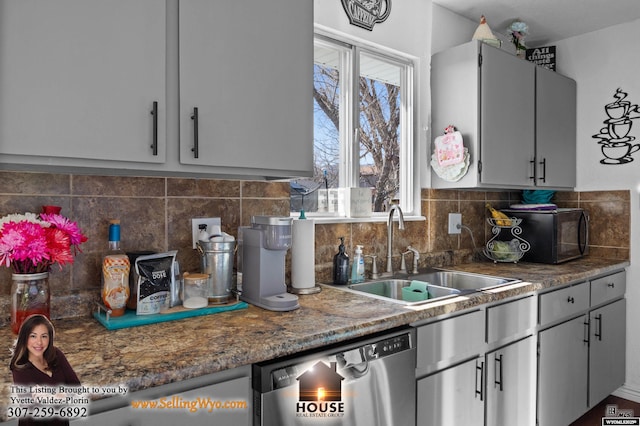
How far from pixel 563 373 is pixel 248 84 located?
229 cm

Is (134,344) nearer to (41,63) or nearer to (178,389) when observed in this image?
(178,389)

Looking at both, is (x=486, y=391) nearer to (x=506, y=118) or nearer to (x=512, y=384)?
(x=512, y=384)

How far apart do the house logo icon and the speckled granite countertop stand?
80 mm

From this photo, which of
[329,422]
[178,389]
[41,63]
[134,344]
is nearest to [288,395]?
[329,422]

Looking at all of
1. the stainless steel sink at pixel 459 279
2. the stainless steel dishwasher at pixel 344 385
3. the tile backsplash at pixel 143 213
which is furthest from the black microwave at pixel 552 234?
the stainless steel dishwasher at pixel 344 385

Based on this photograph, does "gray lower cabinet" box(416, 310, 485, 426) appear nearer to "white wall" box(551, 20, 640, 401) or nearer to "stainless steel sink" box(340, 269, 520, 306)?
"stainless steel sink" box(340, 269, 520, 306)

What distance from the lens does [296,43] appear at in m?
1.63

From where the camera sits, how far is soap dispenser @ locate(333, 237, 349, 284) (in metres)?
2.10

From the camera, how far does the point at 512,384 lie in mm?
2104

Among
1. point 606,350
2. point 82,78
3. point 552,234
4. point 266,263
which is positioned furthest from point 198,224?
point 606,350

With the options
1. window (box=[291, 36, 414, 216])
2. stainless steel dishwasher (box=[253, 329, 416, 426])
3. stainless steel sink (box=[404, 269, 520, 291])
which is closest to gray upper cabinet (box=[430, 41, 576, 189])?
window (box=[291, 36, 414, 216])

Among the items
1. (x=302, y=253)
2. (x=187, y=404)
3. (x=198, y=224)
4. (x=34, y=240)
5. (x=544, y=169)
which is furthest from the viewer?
(x=544, y=169)

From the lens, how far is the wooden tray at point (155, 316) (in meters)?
1.33

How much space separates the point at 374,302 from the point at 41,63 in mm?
1338
